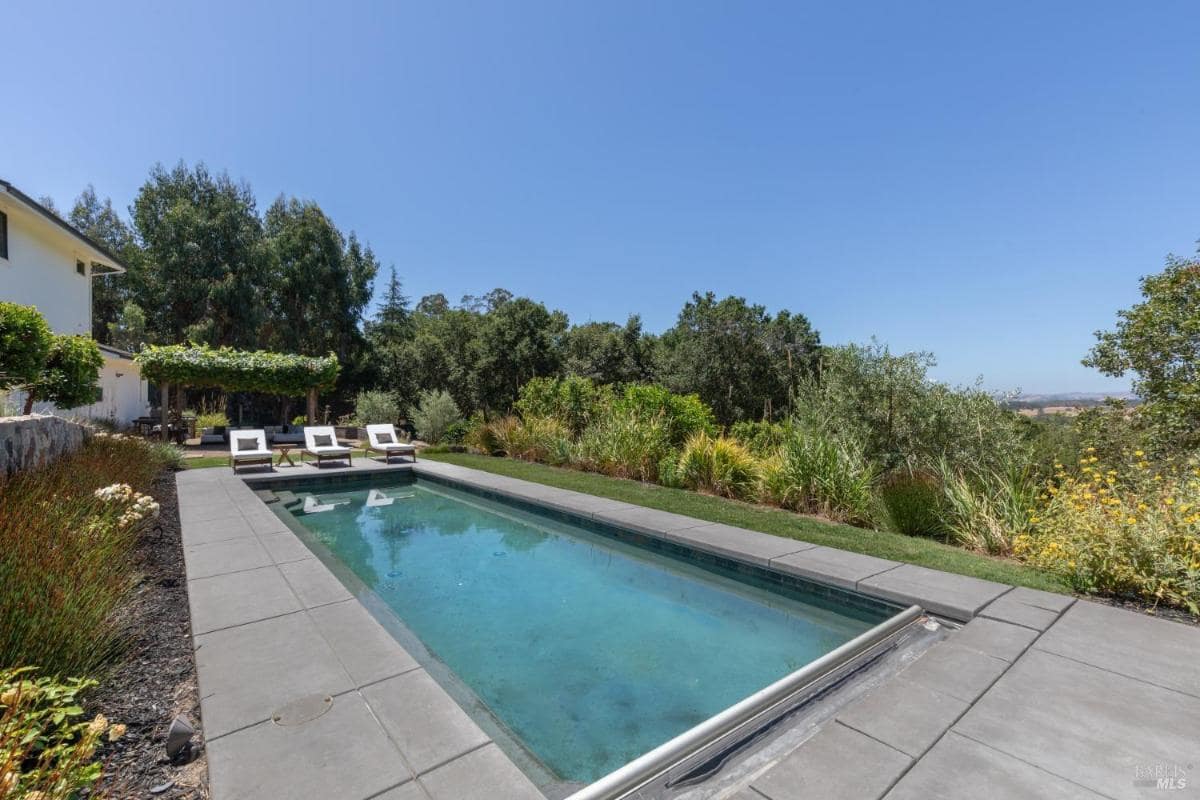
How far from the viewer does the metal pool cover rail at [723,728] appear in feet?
6.28

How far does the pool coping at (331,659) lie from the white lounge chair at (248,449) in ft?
14.4

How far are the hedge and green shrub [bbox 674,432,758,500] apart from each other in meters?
12.8

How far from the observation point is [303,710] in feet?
7.50

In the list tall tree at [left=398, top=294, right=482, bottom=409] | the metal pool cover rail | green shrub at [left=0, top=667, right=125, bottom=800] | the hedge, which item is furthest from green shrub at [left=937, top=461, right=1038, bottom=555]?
tall tree at [left=398, top=294, right=482, bottom=409]

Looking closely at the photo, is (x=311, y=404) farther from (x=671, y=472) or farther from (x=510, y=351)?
(x=671, y=472)

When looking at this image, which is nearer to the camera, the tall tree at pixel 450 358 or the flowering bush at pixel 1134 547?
the flowering bush at pixel 1134 547

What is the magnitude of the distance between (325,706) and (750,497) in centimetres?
613

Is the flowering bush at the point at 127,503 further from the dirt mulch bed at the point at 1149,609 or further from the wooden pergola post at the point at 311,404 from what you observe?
the wooden pergola post at the point at 311,404

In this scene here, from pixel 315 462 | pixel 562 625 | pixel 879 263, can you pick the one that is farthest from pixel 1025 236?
pixel 315 462

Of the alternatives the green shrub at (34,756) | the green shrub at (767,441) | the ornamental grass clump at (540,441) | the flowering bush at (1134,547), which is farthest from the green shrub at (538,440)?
the green shrub at (34,756)

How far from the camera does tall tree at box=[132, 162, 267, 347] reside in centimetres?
2155

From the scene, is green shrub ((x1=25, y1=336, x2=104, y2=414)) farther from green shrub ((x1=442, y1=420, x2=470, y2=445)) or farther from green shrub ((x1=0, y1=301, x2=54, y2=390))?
green shrub ((x1=442, y1=420, x2=470, y2=445))

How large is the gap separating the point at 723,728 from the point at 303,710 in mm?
1845

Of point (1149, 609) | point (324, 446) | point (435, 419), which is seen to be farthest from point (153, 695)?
point (435, 419)
